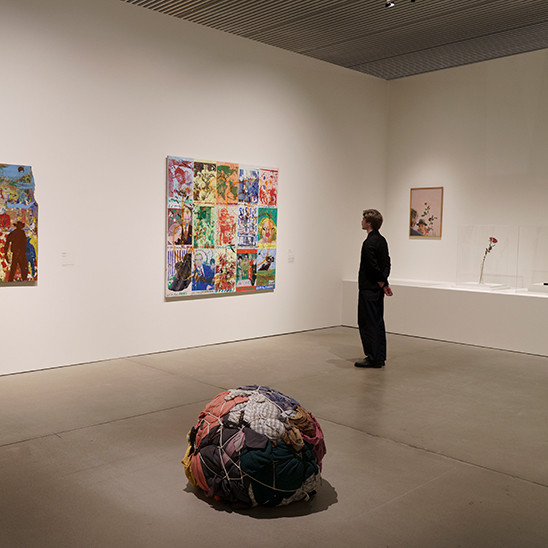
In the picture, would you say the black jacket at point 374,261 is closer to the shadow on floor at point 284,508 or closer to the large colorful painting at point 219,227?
the large colorful painting at point 219,227

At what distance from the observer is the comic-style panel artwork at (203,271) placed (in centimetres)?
774

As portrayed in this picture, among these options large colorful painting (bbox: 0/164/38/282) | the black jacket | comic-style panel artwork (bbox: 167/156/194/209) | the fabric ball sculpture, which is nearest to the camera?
the fabric ball sculpture

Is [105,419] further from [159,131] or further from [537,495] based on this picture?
[159,131]

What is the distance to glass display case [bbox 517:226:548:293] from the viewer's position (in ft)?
28.3

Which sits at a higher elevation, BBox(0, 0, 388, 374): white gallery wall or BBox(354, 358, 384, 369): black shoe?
BBox(0, 0, 388, 374): white gallery wall

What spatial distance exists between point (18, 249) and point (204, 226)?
7.71 feet

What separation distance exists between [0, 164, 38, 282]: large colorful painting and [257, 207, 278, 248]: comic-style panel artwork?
3.12m

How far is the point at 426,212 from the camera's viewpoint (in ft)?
33.0

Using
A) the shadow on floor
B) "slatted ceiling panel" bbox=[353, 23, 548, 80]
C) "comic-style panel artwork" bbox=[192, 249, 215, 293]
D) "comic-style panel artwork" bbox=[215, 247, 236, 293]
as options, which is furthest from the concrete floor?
"slatted ceiling panel" bbox=[353, 23, 548, 80]

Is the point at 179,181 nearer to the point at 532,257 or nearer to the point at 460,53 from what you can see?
the point at 532,257

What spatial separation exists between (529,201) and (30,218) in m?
6.75

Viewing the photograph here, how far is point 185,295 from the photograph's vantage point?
25.1 feet

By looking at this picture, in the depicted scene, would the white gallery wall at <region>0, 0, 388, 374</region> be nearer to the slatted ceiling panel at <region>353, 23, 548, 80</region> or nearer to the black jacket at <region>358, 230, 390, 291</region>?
the slatted ceiling panel at <region>353, 23, 548, 80</region>

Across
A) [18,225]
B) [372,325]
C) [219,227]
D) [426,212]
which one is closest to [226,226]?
[219,227]
